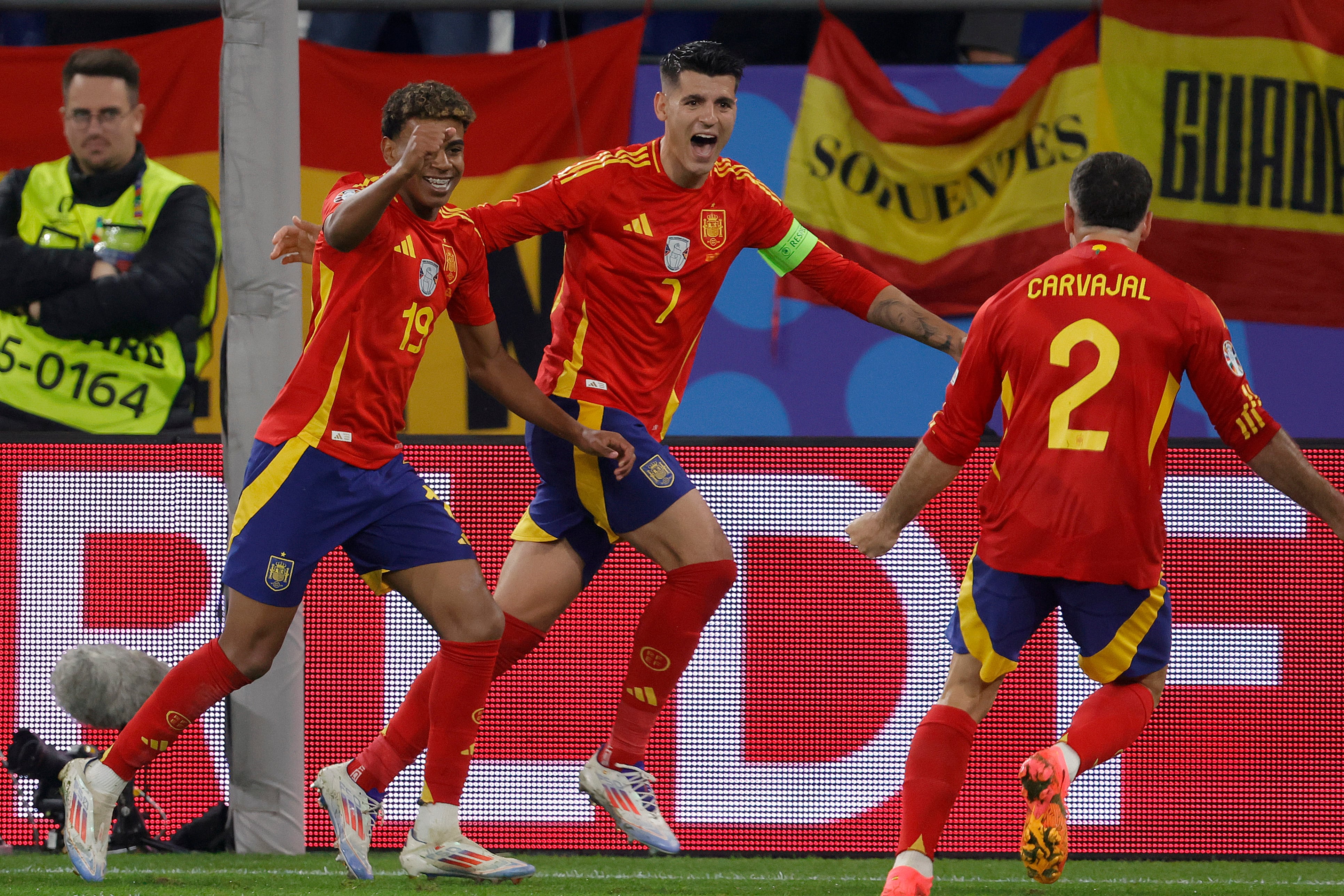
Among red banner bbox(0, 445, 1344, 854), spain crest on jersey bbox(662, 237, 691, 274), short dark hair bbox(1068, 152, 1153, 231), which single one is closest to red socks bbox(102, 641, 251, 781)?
red banner bbox(0, 445, 1344, 854)

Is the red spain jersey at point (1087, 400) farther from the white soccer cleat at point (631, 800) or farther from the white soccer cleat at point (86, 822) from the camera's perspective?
the white soccer cleat at point (86, 822)

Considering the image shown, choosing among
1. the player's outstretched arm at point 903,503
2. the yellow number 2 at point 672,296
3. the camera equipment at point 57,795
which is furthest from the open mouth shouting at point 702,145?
the camera equipment at point 57,795

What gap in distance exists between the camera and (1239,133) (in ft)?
23.9

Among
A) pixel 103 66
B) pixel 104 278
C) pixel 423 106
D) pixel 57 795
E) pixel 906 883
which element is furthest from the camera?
pixel 103 66

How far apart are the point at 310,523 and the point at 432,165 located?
0.98 m

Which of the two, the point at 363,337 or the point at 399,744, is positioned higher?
the point at 363,337

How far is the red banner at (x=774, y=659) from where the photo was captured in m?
4.63

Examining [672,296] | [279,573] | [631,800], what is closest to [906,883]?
[631,800]

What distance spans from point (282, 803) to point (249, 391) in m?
1.30

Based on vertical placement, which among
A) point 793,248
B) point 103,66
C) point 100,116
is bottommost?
point 793,248

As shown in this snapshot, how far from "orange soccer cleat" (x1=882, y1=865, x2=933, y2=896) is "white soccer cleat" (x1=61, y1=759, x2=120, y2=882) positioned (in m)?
2.07

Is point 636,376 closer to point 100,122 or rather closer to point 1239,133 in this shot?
point 100,122

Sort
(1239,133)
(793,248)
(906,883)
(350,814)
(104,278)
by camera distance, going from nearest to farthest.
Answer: (906,883)
(350,814)
(793,248)
(104,278)
(1239,133)

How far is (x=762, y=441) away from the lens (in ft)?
15.6
